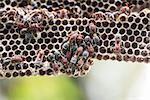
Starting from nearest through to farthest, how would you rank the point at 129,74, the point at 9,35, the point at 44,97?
the point at 9,35
the point at 44,97
the point at 129,74

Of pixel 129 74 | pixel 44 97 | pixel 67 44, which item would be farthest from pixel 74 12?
pixel 129 74

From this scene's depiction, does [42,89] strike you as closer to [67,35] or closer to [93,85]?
[93,85]

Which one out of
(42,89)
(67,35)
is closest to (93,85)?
(42,89)

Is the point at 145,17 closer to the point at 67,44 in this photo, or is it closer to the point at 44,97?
the point at 67,44

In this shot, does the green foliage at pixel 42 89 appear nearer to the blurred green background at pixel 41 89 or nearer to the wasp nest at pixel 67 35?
the blurred green background at pixel 41 89

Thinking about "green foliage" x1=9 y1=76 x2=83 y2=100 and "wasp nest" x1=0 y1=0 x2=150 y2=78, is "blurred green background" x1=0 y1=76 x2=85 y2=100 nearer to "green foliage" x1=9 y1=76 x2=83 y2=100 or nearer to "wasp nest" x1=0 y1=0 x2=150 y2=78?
"green foliage" x1=9 y1=76 x2=83 y2=100

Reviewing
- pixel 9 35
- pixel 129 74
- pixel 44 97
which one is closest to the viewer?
pixel 9 35

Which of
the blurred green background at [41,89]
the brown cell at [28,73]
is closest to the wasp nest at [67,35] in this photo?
the brown cell at [28,73]
